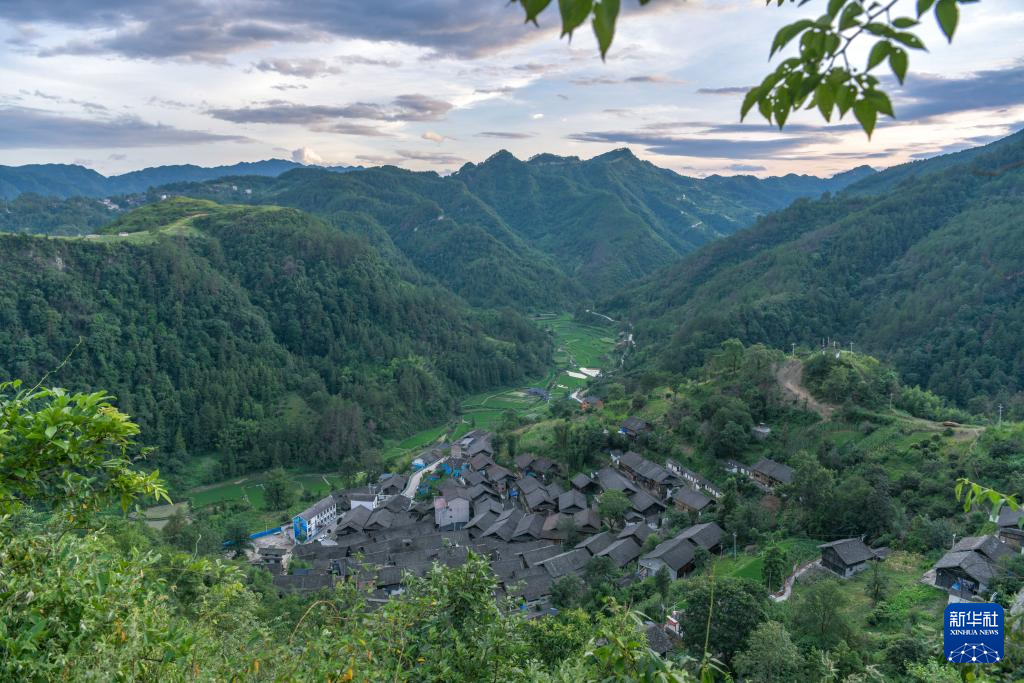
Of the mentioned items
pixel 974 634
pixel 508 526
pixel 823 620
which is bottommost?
pixel 508 526

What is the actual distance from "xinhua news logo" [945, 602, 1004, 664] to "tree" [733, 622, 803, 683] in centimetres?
985

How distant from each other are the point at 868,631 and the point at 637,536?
12.7m

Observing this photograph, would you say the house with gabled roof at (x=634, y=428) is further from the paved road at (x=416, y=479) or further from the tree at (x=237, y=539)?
the tree at (x=237, y=539)

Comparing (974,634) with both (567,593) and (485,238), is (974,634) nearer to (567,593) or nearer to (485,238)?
(567,593)

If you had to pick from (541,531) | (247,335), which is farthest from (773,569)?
(247,335)

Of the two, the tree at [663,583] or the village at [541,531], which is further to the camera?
the tree at [663,583]

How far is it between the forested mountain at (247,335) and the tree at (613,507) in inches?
1274

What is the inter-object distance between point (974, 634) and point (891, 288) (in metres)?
76.5

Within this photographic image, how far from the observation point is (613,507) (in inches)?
1190

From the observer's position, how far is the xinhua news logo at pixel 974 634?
473 cm

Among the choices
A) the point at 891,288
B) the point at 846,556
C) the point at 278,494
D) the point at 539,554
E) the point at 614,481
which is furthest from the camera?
the point at 891,288

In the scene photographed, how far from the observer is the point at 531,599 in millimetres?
24422

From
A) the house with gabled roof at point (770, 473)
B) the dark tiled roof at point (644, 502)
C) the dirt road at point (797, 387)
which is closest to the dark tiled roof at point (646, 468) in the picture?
the dark tiled roof at point (644, 502)

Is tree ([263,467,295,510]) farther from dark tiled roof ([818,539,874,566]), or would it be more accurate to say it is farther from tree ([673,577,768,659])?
dark tiled roof ([818,539,874,566])
